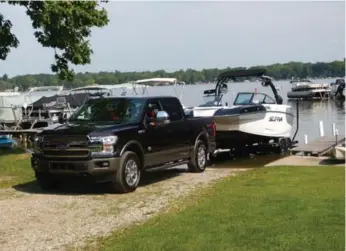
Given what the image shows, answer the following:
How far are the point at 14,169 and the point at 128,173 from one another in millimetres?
5163

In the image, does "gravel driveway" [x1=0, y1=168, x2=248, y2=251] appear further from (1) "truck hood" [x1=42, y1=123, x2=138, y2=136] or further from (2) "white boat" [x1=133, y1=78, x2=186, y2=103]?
(2) "white boat" [x1=133, y1=78, x2=186, y2=103]

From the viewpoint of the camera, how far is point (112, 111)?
1139 centimetres

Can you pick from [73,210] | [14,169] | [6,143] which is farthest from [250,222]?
[6,143]

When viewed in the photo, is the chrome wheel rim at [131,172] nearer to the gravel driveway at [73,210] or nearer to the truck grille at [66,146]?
the gravel driveway at [73,210]

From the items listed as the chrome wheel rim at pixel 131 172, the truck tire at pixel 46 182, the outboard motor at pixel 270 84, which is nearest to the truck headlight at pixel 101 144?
the chrome wheel rim at pixel 131 172

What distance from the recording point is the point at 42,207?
30.8ft

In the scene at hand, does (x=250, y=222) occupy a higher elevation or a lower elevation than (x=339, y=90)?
higher

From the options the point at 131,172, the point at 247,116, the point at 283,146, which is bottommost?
the point at 283,146

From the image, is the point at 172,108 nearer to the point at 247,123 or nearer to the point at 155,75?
the point at 247,123

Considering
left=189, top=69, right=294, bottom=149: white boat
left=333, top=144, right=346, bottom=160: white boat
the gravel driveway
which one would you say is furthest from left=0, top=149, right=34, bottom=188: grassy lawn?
left=333, top=144, right=346, bottom=160: white boat

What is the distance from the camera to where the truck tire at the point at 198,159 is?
13.1 metres

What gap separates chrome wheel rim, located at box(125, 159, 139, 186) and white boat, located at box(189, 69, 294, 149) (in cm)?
631

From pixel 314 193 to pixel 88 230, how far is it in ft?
12.7

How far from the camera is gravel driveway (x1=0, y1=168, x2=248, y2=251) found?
7.30 m
